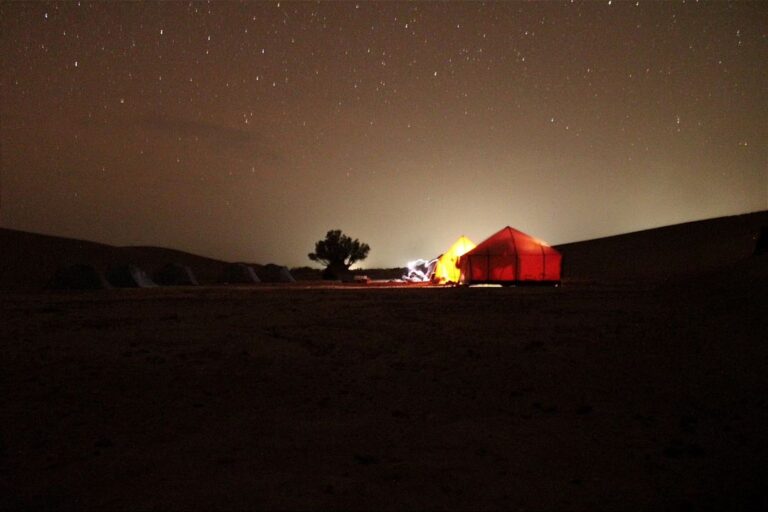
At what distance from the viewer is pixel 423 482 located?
3584 mm

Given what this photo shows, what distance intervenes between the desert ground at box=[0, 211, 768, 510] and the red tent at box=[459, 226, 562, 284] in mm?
17107

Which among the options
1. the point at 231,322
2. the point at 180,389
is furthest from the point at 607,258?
the point at 180,389

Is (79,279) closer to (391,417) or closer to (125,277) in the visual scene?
(125,277)

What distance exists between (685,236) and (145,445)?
63010 millimetres

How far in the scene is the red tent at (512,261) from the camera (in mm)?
27453

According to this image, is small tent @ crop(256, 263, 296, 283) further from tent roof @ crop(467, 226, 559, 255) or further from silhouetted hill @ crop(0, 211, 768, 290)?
tent roof @ crop(467, 226, 559, 255)

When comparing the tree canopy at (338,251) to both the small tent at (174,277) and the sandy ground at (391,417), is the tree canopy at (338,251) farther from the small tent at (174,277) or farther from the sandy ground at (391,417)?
the sandy ground at (391,417)

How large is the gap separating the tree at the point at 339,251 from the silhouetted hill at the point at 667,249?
22.4 m

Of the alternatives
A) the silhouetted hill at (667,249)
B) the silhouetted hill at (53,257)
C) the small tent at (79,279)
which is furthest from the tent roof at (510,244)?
the silhouetted hill at (53,257)

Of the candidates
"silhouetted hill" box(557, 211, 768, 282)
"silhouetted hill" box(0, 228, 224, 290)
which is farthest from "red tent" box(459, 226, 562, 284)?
"silhouetted hill" box(0, 228, 224, 290)

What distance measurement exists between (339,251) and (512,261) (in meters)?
40.5

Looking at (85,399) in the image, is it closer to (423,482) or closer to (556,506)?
(423,482)

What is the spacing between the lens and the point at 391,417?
16.5 ft

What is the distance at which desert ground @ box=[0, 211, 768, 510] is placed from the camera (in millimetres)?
3492
